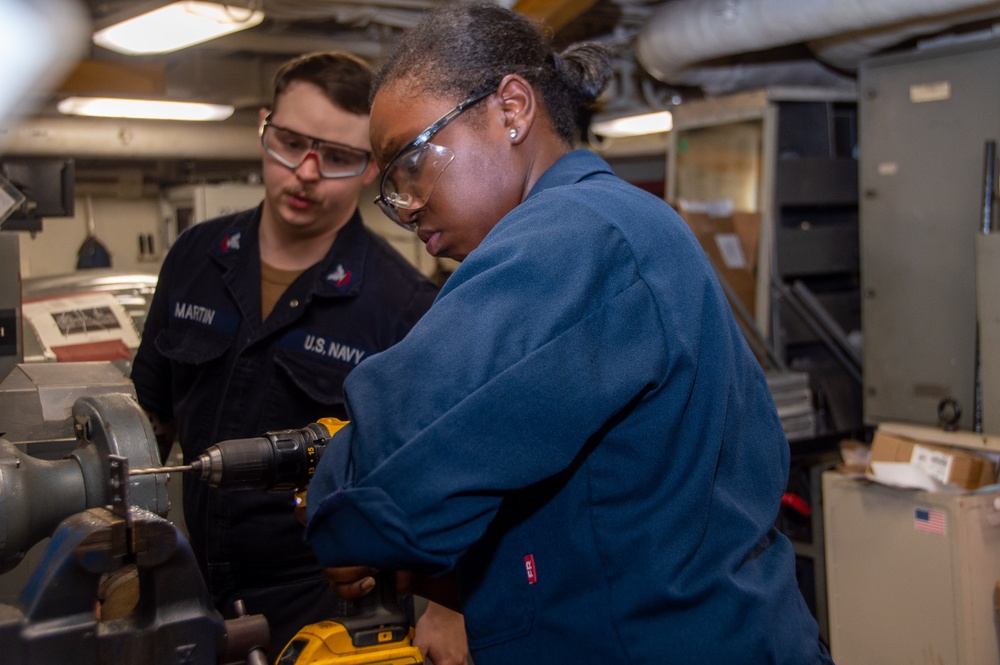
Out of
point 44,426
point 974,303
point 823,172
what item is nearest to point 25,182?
point 44,426

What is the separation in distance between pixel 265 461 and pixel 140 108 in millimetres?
3848

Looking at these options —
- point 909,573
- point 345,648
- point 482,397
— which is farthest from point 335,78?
point 909,573

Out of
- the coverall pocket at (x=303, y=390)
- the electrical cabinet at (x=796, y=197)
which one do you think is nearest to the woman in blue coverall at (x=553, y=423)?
the coverall pocket at (x=303, y=390)

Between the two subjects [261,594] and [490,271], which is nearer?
[490,271]

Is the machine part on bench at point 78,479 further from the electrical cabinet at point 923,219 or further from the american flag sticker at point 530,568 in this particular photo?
the electrical cabinet at point 923,219

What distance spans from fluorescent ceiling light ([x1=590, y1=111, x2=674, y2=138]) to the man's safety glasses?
3188 mm

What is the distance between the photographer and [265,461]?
3.70ft

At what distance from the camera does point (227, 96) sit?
5.04m

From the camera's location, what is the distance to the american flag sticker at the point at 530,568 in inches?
38.8

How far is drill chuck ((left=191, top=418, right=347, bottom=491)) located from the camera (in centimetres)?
109

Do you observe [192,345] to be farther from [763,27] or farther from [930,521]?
[763,27]

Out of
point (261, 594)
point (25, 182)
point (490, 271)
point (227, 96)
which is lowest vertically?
point (261, 594)

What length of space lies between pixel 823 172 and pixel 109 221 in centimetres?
441

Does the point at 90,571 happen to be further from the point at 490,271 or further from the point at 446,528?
the point at 490,271
